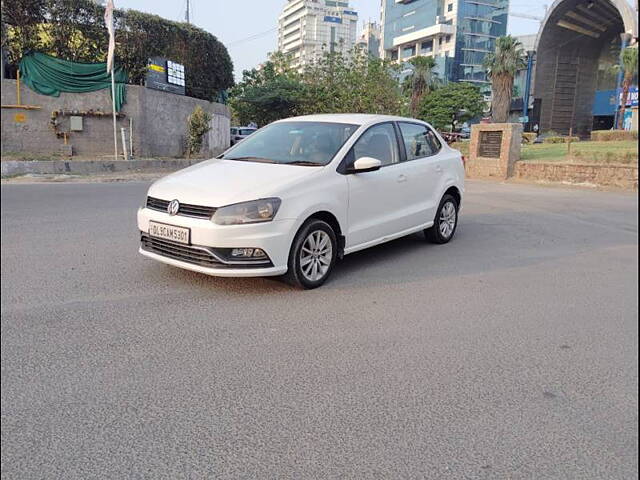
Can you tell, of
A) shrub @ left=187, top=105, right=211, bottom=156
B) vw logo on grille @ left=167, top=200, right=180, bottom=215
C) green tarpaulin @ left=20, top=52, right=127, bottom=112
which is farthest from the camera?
shrub @ left=187, top=105, right=211, bottom=156

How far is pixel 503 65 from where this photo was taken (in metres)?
45.7

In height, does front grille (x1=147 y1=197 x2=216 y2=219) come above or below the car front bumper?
above

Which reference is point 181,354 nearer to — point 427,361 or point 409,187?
point 427,361

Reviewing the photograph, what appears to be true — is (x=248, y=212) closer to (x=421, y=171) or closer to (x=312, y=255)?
(x=312, y=255)

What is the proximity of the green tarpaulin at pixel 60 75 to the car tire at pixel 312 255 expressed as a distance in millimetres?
16462

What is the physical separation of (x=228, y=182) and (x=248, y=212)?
44 centimetres

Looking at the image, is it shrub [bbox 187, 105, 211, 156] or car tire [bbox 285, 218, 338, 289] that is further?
shrub [bbox 187, 105, 211, 156]

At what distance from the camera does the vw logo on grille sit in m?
4.71

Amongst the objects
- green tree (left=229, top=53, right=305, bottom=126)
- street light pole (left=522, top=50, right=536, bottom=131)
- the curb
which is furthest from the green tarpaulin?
street light pole (left=522, top=50, right=536, bottom=131)

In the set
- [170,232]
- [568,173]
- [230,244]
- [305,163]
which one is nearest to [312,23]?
[305,163]

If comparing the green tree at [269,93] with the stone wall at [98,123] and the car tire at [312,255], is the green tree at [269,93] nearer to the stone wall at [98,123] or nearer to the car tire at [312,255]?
the stone wall at [98,123]

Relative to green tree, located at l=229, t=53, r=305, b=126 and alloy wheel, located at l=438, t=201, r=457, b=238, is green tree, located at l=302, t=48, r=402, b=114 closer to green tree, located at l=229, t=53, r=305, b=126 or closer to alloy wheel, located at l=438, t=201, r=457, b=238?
green tree, located at l=229, t=53, r=305, b=126

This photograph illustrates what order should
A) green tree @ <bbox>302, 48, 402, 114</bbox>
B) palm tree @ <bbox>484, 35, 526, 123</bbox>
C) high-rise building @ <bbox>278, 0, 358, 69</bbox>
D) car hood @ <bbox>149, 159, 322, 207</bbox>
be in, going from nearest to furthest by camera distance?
high-rise building @ <bbox>278, 0, 358, 69</bbox>
car hood @ <bbox>149, 159, 322, 207</bbox>
green tree @ <bbox>302, 48, 402, 114</bbox>
palm tree @ <bbox>484, 35, 526, 123</bbox>

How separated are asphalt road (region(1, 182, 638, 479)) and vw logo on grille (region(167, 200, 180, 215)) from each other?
68 cm
